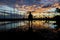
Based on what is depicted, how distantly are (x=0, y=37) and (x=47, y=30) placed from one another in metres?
3.08

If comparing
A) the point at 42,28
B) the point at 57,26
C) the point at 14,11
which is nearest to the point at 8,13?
the point at 14,11

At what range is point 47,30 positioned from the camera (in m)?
10.7

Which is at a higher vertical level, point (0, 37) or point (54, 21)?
point (54, 21)

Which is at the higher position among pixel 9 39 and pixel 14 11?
pixel 14 11

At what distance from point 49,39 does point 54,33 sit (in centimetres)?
84

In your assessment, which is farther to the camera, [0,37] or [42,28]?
[42,28]

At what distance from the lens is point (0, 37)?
8.98m

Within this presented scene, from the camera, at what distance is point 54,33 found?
1038cm

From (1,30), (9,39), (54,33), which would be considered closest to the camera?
(9,39)

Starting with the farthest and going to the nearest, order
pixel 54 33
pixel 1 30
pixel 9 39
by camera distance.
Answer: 1. pixel 54 33
2. pixel 1 30
3. pixel 9 39

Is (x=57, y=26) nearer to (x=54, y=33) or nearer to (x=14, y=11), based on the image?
(x=54, y=33)

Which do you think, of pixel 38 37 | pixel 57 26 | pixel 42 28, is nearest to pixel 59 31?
pixel 57 26

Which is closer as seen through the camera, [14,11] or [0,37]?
[0,37]

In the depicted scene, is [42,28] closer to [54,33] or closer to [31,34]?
[54,33]
